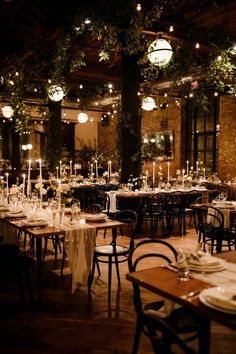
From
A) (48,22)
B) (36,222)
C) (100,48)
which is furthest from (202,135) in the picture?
(36,222)

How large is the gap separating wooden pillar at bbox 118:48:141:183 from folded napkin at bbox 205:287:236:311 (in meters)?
6.05

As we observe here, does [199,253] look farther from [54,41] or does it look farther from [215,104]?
[215,104]

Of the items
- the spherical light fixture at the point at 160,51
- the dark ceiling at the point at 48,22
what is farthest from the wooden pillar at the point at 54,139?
the spherical light fixture at the point at 160,51

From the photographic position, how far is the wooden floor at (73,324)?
2877 millimetres

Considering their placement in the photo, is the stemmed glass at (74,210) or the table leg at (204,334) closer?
the table leg at (204,334)

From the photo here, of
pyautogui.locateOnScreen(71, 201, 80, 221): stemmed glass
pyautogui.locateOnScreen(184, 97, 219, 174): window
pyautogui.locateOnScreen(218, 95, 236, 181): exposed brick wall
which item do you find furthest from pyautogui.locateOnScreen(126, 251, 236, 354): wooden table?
pyautogui.locateOnScreen(184, 97, 219, 174): window

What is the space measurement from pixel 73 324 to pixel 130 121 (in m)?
5.21

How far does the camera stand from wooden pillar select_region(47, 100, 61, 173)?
1093 cm

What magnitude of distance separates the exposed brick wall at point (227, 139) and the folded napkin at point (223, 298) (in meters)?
9.00

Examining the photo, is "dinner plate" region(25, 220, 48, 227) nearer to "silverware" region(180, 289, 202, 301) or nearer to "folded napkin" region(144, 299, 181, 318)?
"folded napkin" region(144, 299, 181, 318)

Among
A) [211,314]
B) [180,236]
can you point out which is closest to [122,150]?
[180,236]

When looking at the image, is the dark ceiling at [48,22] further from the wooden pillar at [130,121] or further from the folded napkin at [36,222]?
the folded napkin at [36,222]

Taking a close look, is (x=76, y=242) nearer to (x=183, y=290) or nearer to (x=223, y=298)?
(x=183, y=290)

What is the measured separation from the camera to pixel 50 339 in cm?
300
